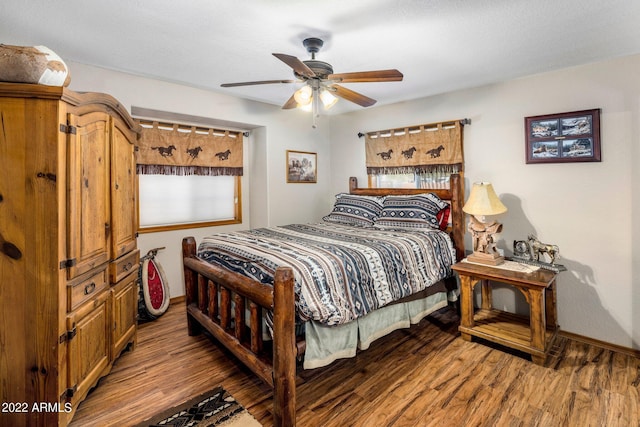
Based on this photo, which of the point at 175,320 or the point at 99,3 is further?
the point at 175,320

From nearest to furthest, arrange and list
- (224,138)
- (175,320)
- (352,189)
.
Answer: (175,320) → (224,138) → (352,189)

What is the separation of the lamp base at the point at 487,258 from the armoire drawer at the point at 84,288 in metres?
2.87

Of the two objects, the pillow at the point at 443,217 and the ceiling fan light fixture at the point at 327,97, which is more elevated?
the ceiling fan light fixture at the point at 327,97

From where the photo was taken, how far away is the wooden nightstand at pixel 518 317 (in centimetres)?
235

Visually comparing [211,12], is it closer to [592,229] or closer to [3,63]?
[3,63]

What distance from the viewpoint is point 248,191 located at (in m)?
4.39

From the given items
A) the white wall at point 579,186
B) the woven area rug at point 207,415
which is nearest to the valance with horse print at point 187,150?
the woven area rug at point 207,415

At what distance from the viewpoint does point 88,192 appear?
186cm

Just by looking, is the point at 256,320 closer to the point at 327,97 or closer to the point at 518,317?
the point at 327,97

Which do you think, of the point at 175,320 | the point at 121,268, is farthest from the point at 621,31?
the point at 175,320

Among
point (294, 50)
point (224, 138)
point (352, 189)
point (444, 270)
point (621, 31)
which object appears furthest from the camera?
point (352, 189)

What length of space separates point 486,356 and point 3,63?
343 cm

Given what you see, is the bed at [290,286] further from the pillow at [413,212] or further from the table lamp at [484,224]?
the table lamp at [484,224]

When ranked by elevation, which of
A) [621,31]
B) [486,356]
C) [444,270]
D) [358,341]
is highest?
[621,31]
